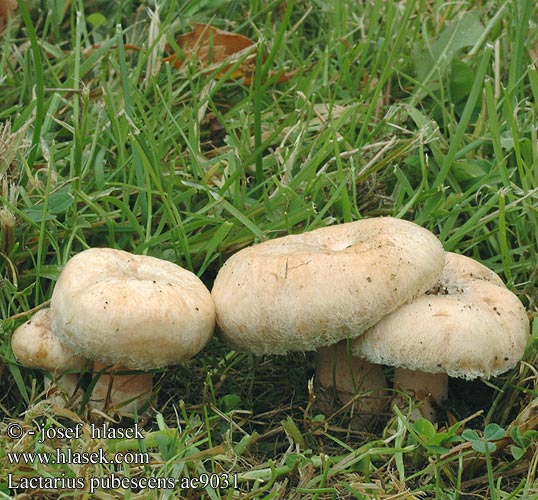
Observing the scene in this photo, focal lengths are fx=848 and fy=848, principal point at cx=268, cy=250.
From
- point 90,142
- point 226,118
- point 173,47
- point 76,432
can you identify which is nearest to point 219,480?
point 76,432

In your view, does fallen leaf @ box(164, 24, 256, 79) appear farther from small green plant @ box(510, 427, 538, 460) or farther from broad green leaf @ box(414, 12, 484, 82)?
small green plant @ box(510, 427, 538, 460)

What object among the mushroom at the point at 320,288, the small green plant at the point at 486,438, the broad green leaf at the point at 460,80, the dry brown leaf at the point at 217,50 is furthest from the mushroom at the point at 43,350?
the broad green leaf at the point at 460,80

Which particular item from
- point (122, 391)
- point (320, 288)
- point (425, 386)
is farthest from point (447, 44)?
point (122, 391)

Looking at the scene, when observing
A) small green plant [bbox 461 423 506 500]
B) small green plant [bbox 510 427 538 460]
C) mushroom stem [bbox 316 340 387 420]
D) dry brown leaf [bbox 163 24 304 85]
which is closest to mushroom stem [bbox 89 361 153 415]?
mushroom stem [bbox 316 340 387 420]

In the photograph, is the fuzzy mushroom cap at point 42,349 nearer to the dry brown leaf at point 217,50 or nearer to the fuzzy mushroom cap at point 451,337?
the fuzzy mushroom cap at point 451,337

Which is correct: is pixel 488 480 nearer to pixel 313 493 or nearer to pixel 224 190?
pixel 313 493

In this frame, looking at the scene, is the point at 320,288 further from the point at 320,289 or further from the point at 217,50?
the point at 217,50
